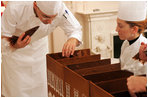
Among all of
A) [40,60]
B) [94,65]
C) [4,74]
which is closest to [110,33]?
[94,65]

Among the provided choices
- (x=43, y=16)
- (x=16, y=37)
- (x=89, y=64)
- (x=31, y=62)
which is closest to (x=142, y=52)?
(x=89, y=64)

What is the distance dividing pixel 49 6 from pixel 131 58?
423 millimetres

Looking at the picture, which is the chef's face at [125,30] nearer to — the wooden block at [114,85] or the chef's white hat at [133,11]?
the chef's white hat at [133,11]

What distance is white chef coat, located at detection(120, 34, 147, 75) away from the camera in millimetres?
1097

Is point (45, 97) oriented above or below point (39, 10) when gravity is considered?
below

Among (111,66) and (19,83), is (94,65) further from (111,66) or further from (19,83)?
(19,83)

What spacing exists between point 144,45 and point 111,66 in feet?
0.87

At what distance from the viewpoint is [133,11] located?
1077 millimetres

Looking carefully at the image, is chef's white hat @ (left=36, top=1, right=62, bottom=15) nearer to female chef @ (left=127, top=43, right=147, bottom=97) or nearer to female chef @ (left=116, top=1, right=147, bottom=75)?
female chef @ (left=116, top=1, right=147, bottom=75)

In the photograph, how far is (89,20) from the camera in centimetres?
163

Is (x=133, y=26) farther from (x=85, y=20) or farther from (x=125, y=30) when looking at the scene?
(x=85, y=20)

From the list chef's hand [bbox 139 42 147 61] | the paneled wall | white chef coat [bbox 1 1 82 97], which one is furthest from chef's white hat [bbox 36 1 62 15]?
chef's hand [bbox 139 42 147 61]

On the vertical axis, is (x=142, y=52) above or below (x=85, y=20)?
below

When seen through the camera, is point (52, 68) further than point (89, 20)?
No
